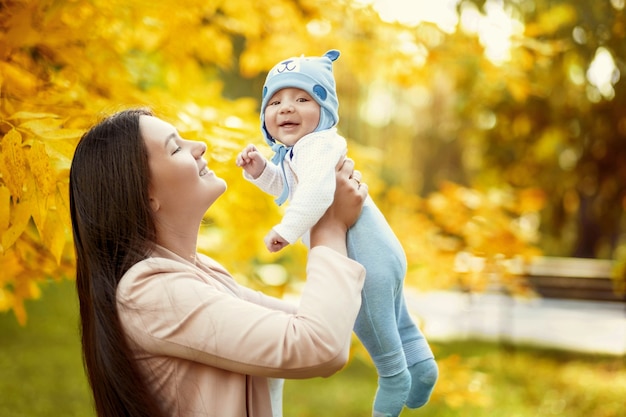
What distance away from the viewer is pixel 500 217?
4906mm

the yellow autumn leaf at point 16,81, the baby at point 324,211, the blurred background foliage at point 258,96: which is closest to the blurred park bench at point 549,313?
the blurred background foliage at point 258,96

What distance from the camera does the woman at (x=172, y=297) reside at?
1482 mm

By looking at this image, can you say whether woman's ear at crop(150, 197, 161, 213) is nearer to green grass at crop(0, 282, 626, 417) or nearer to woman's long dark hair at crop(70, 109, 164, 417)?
woman's long dark hair at crop(70, 109, 164, 417)

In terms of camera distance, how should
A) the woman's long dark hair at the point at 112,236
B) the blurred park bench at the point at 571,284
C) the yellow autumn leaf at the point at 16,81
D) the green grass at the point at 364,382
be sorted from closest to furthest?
the woman's long dark hair at the point at 112,236, the yellow autumn leaf at the point at 16,81, the green grass at the point at 364,382, the blurred park bench at the point at 571,284

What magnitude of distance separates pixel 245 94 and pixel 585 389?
5300 millimetres

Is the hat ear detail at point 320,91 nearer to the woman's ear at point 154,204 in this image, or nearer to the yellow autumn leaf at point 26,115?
the woman's ear at point 154,204

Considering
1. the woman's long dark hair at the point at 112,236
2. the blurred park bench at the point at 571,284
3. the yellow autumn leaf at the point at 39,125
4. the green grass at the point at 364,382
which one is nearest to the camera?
the woman's long dark hair at the point at 112,236

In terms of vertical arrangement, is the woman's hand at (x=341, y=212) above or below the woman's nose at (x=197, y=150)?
below

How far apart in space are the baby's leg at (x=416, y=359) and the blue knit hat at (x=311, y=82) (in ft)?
1.60

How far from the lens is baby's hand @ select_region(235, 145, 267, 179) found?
1738mm

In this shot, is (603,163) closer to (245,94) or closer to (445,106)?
(445,106)

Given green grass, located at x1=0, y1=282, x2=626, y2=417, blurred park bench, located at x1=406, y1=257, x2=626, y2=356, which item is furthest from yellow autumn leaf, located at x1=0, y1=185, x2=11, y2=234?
blurred park bench, located at x1=406, y1=257, x2=626, y2=356

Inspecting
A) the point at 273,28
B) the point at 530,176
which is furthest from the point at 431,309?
the point at 273,28

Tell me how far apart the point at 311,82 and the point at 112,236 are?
1.94 ft
